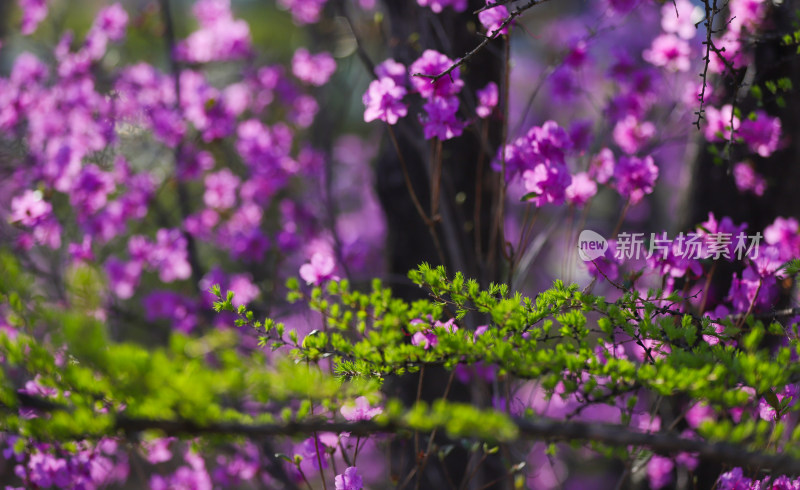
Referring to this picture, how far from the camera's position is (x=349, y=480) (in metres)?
1.91

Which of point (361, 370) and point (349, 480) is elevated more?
point (361, 370)

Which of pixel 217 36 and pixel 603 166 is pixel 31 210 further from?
pixel 603 166

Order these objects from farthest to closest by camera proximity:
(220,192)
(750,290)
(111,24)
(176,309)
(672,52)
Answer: (220,192), (111,24), (176,309), (672,52), (750,290)

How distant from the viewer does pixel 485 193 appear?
289 cm

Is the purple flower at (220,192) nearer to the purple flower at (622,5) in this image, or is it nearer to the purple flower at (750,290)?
the purple flower at (622,5)

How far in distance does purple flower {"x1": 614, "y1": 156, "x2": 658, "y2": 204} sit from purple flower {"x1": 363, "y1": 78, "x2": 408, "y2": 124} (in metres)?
0.93

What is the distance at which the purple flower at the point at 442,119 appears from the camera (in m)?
2.09

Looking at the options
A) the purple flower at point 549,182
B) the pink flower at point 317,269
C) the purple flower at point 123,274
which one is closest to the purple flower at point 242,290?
the purple flower at point 123,274

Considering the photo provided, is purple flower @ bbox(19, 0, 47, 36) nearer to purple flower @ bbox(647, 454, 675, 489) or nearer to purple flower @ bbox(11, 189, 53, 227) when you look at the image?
purple flower @ bbox(11, 189, 53, 227)

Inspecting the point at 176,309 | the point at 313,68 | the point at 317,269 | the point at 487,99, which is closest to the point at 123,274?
the point at 176,309

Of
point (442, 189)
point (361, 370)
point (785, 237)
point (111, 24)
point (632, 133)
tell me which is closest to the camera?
point (361, 370)

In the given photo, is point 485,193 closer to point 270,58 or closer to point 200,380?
point 200,380

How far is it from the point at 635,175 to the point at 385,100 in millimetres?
1032

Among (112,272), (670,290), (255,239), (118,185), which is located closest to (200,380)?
(670,290)
